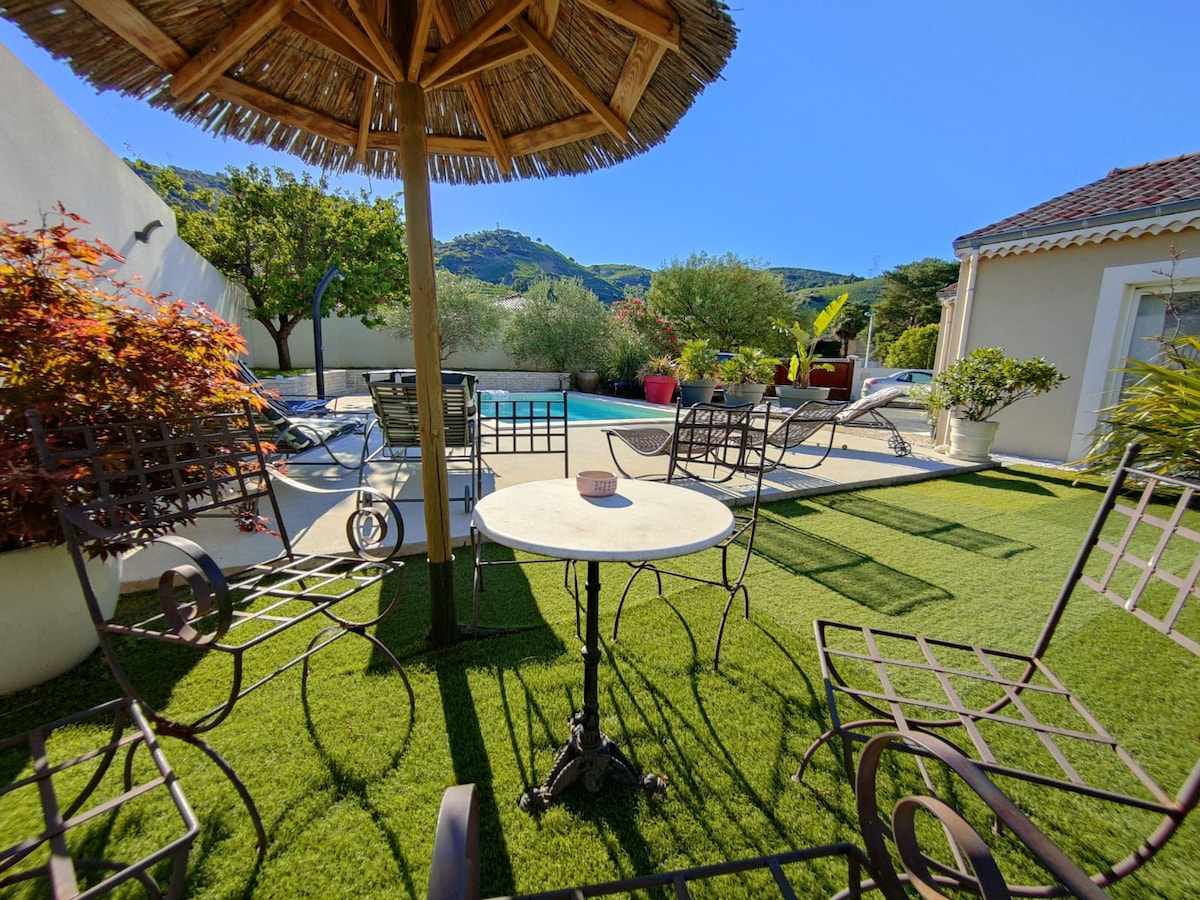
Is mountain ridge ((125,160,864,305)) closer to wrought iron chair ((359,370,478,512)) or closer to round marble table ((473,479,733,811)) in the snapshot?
wrought iron chair ((359,370,478,512))

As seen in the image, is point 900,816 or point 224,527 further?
point 224,527

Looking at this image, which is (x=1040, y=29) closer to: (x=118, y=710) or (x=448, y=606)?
(x=448, y=606)

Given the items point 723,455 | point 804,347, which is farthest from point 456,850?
point 804,347

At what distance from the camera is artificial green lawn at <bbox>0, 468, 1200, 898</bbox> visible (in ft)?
4.82

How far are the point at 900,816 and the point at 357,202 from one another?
18.9 metres

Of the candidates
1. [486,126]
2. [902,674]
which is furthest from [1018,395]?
[486,126]

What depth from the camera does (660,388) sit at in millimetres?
12297

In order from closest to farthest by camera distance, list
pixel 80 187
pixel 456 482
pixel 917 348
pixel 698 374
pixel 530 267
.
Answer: pixel 456 482 → pixel 80 187 → pixel 698 374 → pixel 917 348 → pixel 530 267

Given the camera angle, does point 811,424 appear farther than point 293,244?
No

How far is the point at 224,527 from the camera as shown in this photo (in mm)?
3678

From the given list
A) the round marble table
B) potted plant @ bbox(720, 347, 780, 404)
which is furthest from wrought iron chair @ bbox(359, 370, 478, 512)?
potted plant @ bbox(720, 347, 780, 404)

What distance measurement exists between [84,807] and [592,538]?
187 cm

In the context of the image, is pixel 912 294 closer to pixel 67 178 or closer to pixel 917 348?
pixel 917 348

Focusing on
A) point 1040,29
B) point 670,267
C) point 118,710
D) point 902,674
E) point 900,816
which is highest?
point 1040,29
